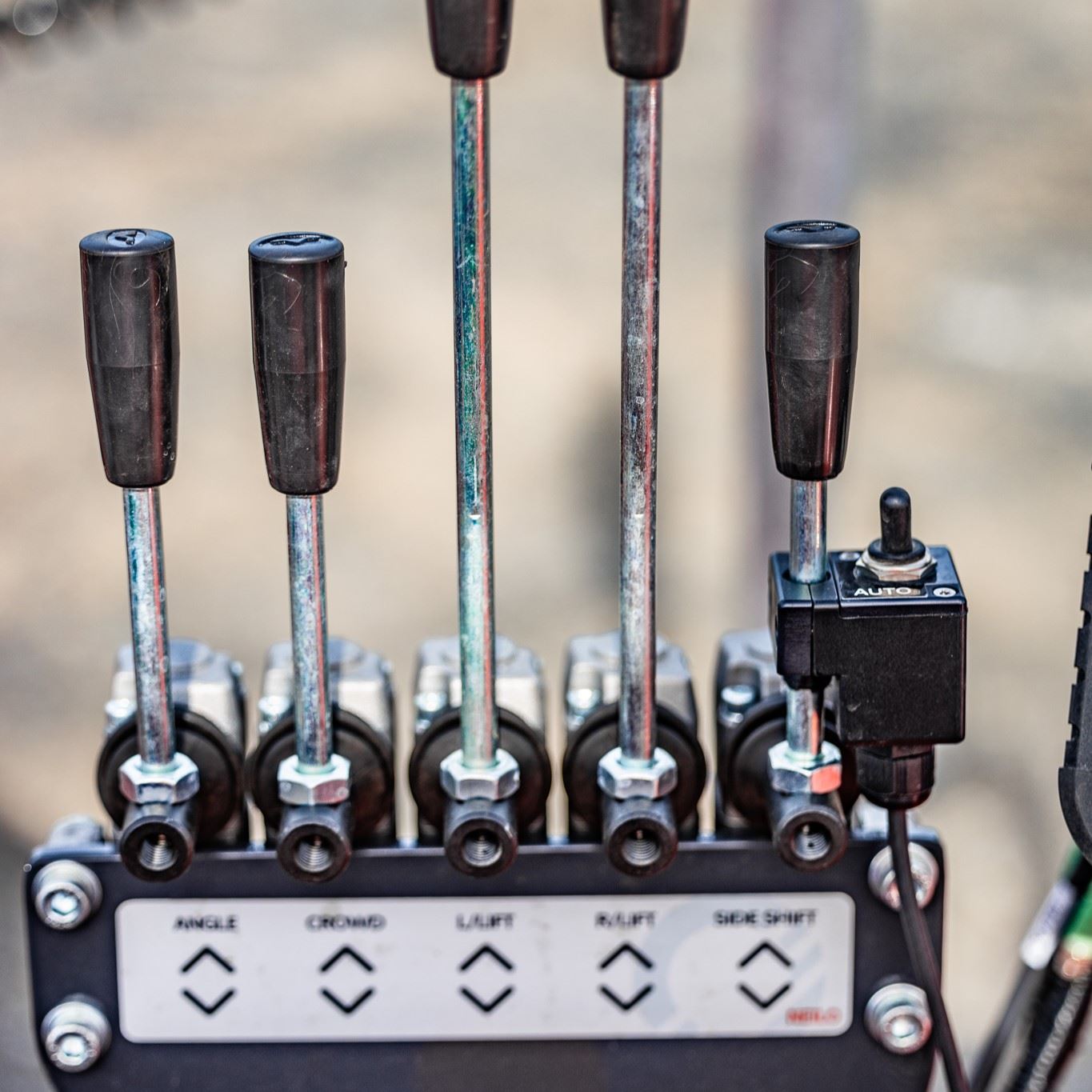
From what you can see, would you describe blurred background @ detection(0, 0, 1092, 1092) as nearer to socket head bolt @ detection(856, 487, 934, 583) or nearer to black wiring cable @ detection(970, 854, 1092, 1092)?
black wiring cable @ detection(970, 854, 1092, 1092)

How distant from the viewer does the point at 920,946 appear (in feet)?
Result: 2.29

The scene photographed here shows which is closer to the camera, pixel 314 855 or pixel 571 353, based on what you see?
pixel 314 855

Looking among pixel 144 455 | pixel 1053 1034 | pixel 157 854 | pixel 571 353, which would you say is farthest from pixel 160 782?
pixel 571 353

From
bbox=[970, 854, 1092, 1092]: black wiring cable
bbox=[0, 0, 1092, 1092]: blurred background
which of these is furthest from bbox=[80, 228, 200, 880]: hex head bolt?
bbox=[0, 0, 1092, 1092]: blurred background

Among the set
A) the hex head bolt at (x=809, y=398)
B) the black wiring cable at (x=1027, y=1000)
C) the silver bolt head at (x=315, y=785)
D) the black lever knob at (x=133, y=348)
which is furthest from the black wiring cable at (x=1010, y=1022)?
the black lever knob at (x=133, y=348)

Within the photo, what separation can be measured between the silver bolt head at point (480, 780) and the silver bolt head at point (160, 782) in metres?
0.10

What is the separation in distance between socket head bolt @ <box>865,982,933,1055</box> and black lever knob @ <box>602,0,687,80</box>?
14.4 inches

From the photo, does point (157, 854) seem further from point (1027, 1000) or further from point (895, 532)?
point (1027, 1000)

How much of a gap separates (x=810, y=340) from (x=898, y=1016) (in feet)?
0.92

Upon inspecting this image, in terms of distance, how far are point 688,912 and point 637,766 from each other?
0.22ft

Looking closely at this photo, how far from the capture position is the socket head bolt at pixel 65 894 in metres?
0.72

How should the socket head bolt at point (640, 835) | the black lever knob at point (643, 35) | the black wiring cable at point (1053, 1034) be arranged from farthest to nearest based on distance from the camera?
the black wiring cable at point (1053, 1034), the socket head bolt at point (640, 835), the black lever knob at point (643, 35)

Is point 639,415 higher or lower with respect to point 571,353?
higher

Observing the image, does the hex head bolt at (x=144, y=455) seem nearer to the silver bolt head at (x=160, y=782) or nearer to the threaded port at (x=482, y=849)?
the silver bolt head at (x=160, y=782)
